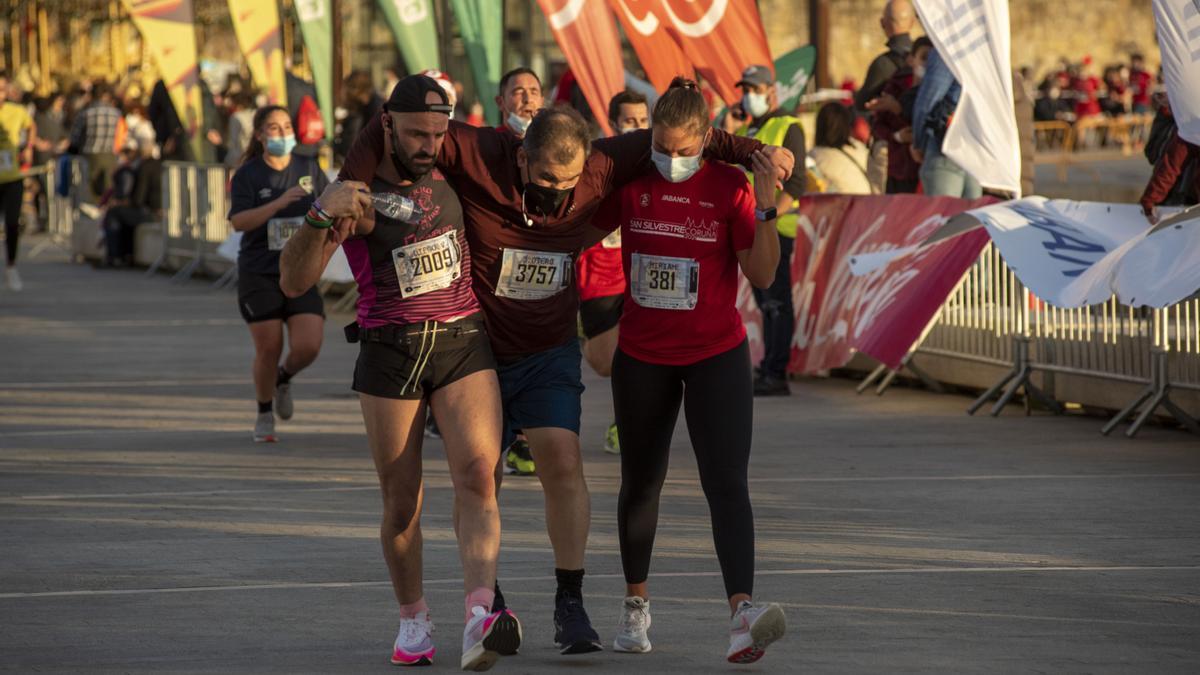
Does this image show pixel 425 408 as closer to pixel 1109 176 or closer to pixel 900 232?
pixel 900 232

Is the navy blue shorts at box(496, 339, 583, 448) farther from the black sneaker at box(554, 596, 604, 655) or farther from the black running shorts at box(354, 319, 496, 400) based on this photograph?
the black sneaker at box(554, 596, 604, 655)

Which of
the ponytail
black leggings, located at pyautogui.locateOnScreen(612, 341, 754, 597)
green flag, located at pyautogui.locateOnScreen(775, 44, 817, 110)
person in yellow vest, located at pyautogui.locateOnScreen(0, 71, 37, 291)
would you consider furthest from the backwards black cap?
person in yellow vest, located at pyautogui.locateOnScreen(0, 71, 37, 291)

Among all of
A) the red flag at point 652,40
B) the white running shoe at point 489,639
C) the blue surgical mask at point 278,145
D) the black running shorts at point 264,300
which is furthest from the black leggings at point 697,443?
the red flag at point 652,40

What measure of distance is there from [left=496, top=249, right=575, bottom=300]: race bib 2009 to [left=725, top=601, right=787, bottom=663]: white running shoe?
114cm

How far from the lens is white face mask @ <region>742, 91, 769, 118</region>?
12.4 m

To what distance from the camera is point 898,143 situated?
14602mm

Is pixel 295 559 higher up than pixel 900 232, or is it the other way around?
pixel 900 232

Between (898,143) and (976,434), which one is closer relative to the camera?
(976,434)

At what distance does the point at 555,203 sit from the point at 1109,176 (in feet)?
88.7

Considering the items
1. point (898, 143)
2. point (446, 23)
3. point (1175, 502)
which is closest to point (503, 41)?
point (446, 23)

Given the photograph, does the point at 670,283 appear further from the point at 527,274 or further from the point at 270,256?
the point at 270,256

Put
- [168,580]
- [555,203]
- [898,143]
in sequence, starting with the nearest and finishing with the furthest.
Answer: [555,203], [168,580], [898,143]

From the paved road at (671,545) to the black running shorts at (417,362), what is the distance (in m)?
0.82

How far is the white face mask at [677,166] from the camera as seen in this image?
→ 6121 millimetres
